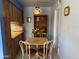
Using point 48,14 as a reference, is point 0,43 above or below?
below

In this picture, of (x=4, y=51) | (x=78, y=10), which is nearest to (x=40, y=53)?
(x=4, y=51)

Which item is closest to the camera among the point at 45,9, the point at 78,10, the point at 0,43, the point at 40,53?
the point at 78,10

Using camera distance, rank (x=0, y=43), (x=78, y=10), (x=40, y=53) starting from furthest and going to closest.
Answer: (x=40, y=53)
(x=0, y=43)
(x=78, y=10)

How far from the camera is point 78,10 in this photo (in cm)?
246

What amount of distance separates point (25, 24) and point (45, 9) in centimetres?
182

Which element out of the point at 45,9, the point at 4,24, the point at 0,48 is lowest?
the point at 0,48

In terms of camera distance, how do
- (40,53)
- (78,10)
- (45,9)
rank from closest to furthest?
(78,10)
(40,53)
(45,9)

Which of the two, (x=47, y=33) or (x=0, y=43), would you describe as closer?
(x=0, y=43)

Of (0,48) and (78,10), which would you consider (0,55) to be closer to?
(0,48)

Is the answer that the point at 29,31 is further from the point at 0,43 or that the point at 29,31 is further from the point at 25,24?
the point at 0,43

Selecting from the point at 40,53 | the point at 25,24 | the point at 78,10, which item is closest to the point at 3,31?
the point at 40,53

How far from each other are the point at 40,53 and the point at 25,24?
465cm

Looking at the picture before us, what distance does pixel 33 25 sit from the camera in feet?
27.1

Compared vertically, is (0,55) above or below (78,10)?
below
